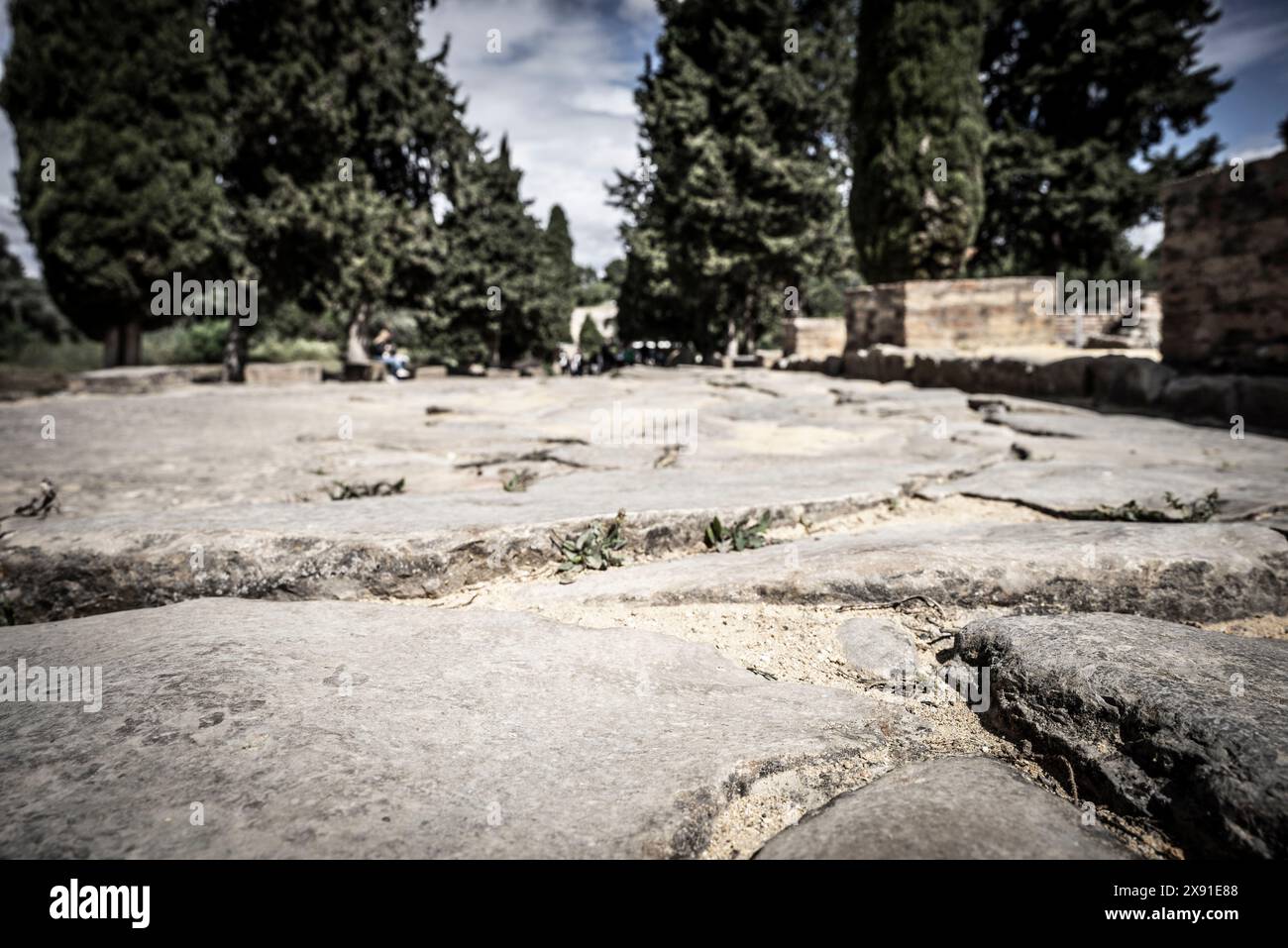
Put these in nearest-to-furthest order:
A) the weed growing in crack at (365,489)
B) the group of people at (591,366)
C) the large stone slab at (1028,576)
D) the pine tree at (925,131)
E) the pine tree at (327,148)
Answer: the large stone slab at (1028,576), the weed growing in crack at (365,489), the pine tree at (925,131), the pine tree at (327,148), the group of people at (591,366)

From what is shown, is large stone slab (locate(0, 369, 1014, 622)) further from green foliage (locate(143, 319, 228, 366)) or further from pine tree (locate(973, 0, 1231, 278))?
green foliage (locate(143, 319, 228, 366))

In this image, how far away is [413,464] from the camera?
2559 mm

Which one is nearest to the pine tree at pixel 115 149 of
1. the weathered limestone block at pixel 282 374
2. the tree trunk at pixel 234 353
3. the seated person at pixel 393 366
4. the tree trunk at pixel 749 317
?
the tree trunk at pixel 234 353

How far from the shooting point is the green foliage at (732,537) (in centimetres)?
158

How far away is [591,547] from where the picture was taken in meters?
1.49

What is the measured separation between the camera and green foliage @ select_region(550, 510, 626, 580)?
1472 mm

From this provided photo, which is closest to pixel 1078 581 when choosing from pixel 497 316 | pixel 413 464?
pixel 413 464

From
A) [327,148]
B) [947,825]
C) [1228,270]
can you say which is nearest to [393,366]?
[327,148]

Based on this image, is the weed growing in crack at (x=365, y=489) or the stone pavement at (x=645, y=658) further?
the weed growing in crack at (x=365, y=489)

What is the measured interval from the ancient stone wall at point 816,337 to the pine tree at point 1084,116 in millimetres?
9938

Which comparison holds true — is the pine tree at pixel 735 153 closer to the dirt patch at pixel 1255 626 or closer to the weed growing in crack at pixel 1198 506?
the weed growing in crack at pixel 1198 506

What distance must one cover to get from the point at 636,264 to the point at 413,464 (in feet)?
64.8
